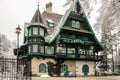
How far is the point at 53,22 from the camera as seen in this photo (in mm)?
50469

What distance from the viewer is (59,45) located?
47.8 meters

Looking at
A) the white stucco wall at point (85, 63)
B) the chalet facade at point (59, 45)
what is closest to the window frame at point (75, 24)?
the chalet facade at point (59, 45)

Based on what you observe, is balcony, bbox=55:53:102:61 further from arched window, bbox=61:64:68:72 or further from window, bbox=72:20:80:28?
window, bbox=72:20:80:28

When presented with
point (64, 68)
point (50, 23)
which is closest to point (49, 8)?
point (50, 23)

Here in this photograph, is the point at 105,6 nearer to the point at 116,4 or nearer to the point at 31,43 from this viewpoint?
the point at 116,4

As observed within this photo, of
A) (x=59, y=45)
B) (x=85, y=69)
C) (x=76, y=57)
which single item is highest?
(x=59, y=45)

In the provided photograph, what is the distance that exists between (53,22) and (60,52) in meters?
6.32

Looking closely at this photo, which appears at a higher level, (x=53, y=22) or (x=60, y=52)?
(x=53, y=22)

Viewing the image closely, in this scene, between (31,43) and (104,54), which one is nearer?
(31,43)

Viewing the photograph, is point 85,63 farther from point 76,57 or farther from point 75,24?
point 75,24

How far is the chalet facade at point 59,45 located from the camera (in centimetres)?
4572

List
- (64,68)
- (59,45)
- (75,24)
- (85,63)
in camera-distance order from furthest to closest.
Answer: (85,63) → (75,24) → (64,68) → (59,45)

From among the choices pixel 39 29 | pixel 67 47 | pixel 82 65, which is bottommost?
pixel 82 65

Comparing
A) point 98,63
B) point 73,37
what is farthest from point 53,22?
point 98,63
